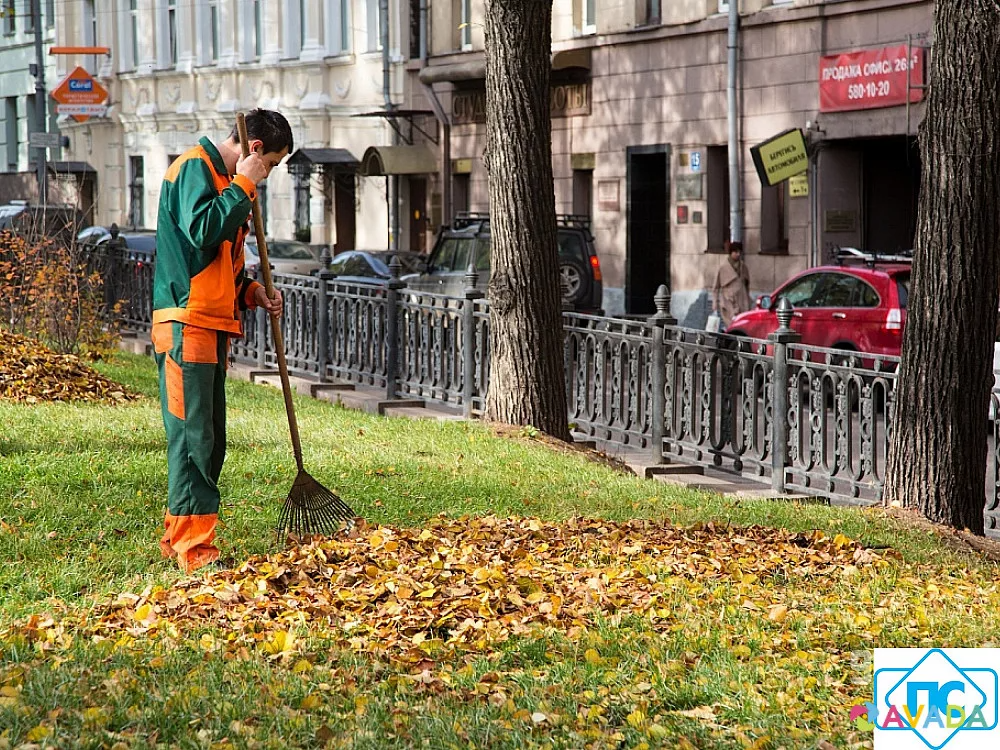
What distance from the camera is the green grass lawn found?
4.77m

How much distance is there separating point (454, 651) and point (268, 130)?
218cm

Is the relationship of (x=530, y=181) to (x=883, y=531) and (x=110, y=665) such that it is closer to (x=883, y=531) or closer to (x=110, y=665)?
(x=883, y=531)

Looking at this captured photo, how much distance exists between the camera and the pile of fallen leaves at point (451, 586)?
5711 mm

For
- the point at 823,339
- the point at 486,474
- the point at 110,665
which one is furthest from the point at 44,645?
the point at 823,339

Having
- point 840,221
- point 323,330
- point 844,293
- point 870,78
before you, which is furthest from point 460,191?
point 323,330

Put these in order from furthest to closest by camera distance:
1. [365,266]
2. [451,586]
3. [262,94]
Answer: [262,94] < [365,266] < [451,586]

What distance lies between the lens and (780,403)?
10.6 m

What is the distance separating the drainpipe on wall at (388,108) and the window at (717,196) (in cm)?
1010

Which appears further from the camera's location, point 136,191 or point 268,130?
point 136,191

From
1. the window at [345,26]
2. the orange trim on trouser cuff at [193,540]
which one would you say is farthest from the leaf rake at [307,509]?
the window at [345,26]

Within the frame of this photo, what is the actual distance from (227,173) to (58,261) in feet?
31.0

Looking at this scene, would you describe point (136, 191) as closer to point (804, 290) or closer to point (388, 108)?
point (388, 108)

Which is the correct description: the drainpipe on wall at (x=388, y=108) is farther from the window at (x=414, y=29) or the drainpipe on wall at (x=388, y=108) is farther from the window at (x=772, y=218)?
the window at (x=772, y=218)

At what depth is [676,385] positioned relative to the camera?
11.4 meters
